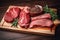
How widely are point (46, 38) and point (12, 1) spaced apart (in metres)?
1.11

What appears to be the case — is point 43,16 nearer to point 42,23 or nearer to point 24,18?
point 42,23

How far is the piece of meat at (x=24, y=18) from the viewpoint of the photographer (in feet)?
6.59

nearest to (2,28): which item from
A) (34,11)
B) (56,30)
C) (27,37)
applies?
(27,37)

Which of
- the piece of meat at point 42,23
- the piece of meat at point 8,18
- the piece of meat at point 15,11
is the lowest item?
the piece of meat at point 42,23

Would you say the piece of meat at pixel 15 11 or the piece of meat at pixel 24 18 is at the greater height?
the piece of meat at pixel 15 11

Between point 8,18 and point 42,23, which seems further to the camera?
point 8,18

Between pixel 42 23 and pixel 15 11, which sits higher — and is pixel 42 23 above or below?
below

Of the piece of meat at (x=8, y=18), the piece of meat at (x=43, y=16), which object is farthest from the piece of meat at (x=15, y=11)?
the piece of meat at (x=43, y=16)

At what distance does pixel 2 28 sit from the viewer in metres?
2.05

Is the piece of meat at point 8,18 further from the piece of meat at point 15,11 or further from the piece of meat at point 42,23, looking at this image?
the piece of meat at point 42,23

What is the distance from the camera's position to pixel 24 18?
6.83 ft

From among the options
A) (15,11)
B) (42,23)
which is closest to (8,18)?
(15,11)

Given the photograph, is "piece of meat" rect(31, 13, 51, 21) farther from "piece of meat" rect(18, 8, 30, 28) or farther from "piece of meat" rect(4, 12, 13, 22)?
"piece of meat" rect(4, 12, 13, 22)

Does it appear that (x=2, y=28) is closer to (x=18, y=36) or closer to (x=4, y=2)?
(x=18, y=36)
